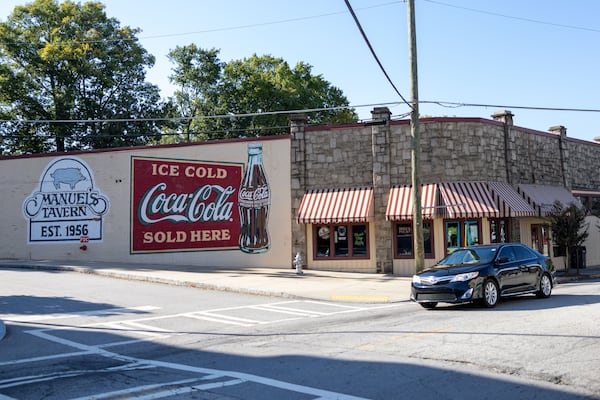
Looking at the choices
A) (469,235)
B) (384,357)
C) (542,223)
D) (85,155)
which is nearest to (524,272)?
(384,357)

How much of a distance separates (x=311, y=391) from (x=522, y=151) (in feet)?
73.0

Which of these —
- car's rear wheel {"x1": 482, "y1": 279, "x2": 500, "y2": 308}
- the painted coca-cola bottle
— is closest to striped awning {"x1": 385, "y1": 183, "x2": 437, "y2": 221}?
the painted coca-cola bottle

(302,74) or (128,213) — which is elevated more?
(302,74)

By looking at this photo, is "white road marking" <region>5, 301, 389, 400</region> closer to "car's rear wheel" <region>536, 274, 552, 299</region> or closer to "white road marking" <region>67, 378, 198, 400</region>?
"white road marking" <region>67, 378, 198, 400</region>

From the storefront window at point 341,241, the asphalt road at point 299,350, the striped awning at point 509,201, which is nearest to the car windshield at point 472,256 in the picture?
the asphalt road at point 299,350

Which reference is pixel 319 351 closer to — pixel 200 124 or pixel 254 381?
pixel 254 381

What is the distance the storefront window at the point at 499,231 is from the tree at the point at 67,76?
89.5 ft

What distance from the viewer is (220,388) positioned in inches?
261

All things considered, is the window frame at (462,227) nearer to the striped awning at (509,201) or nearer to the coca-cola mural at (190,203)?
the striped awning at (509,201)

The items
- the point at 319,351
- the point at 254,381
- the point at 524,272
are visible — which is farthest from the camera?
the point at 524,272

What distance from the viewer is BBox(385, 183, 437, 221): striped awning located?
22.1 metres

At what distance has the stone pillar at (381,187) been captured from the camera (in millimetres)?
23219

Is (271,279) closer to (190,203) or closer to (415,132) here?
(190,203)

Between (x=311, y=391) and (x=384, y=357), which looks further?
(x=384, y=357)
